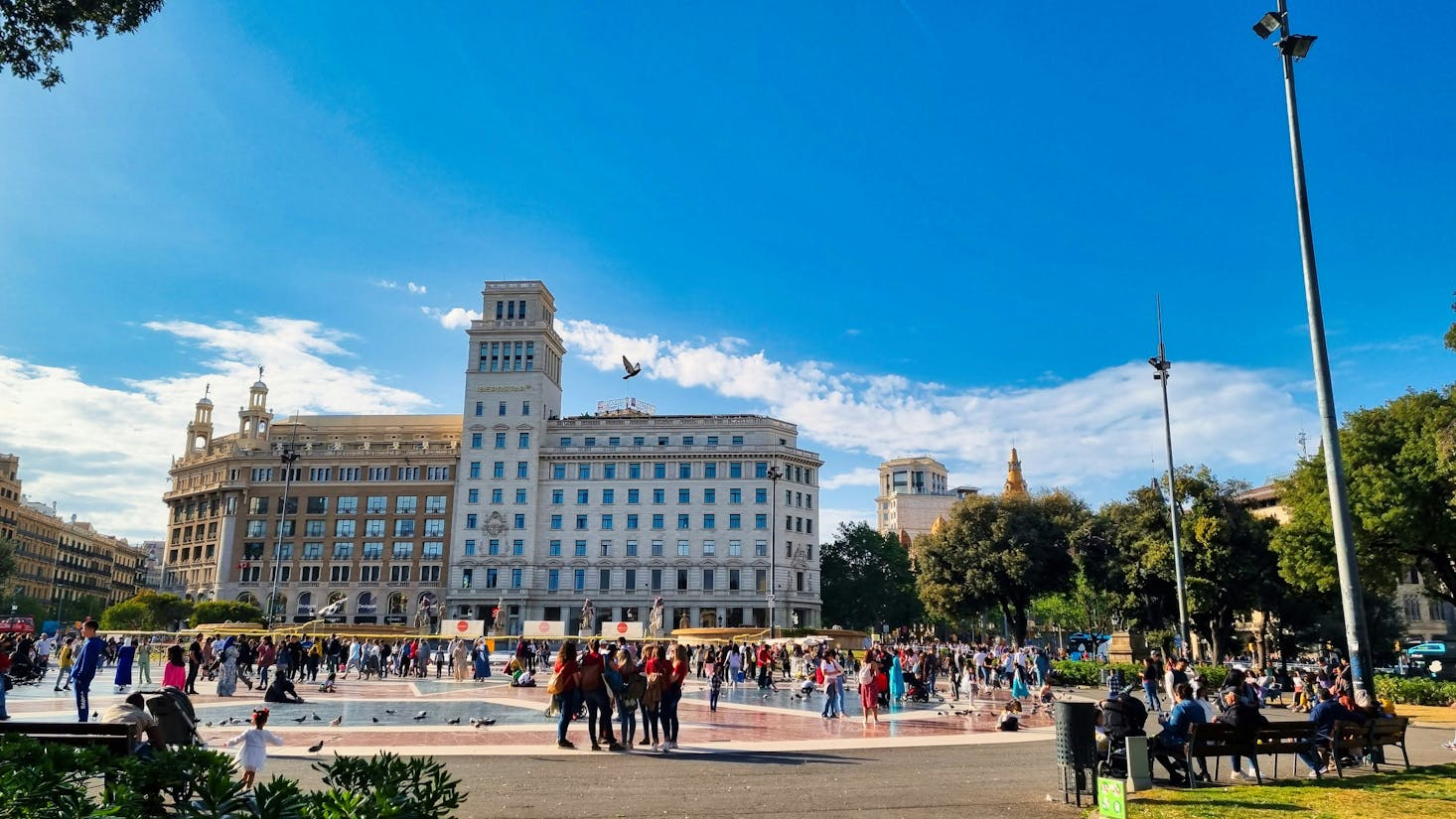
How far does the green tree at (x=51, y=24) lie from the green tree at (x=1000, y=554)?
53.0m

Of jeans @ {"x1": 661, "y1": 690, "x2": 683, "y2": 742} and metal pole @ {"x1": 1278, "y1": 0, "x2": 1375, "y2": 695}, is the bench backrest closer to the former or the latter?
jeans @ {"x1": 661, "y1": 690, "x2": 683, "y2": 742}

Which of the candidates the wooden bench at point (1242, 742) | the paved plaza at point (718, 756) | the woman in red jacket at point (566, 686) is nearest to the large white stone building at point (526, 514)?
the paved plaza at point (718, 756)

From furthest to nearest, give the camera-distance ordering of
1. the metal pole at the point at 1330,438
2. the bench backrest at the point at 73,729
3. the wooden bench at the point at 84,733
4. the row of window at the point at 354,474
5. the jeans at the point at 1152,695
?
the row of window at the point at 354,474 < the jeans at the point at 1152,695 < the metal pole at the point at 1330,438 < the bench backrest at the point at 73,729 < the wooden bench at the point at 84,733

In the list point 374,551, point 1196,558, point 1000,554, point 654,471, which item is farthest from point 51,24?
point 374,551

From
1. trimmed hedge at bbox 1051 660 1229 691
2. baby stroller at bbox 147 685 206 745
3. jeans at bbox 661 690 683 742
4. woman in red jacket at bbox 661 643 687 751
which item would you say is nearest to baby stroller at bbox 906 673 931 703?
trimmed hedge at bbox 1051 660 1229 691

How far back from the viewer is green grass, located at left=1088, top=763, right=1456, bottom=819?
32.8ft

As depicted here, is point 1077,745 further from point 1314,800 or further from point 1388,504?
point 1388,504

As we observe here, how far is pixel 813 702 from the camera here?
2897cm

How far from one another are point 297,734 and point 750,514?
71667 millimetres

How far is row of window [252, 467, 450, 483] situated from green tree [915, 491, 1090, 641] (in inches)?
2178

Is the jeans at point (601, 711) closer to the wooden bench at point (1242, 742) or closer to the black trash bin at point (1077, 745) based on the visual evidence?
the black trash bin at point (1077, 745)

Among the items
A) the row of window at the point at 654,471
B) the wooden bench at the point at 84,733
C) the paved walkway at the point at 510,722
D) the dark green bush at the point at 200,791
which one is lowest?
the paved walkway at the point at 510,722

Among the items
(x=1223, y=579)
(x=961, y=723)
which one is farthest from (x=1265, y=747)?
(x=1223, y=579)

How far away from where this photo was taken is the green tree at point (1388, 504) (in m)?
33.9
